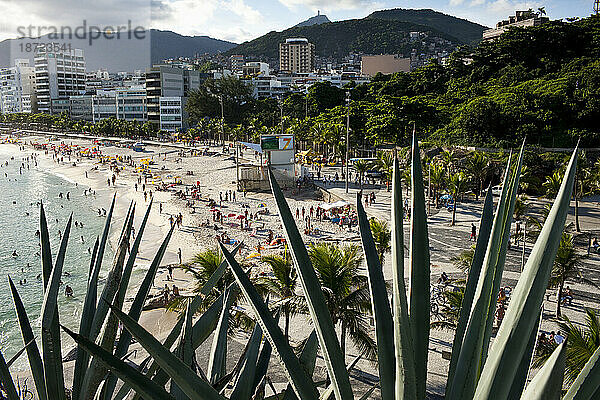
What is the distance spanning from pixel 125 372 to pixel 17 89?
171185mm

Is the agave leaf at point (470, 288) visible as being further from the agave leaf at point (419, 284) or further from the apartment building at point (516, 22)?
A: the apartment building at point (516, 22)

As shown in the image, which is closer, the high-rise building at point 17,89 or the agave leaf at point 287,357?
the agave leaf at point 287,357

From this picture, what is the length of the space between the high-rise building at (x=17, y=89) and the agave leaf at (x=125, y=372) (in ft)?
518

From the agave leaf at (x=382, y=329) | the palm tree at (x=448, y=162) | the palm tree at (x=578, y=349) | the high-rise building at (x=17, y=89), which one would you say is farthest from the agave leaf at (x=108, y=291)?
the high-rise building at (x=17, y=89)

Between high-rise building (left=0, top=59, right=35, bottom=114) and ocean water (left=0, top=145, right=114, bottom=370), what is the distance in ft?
297

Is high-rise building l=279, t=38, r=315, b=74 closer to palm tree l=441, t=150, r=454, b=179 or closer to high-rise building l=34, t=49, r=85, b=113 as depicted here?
high-rise building l=34, t=49, r=85, b=113

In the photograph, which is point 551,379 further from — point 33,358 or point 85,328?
point 33,358

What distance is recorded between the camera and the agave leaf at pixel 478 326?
2201mm

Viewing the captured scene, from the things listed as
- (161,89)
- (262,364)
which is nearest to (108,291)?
(262,364)

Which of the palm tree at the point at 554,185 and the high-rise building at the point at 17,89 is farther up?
the high-rise building at the point at 17,89

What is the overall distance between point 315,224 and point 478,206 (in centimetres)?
1125

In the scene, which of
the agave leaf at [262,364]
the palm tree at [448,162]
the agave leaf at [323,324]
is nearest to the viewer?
the agave leaf at [323,324]

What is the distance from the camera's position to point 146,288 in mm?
3496

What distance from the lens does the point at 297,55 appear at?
617ft
